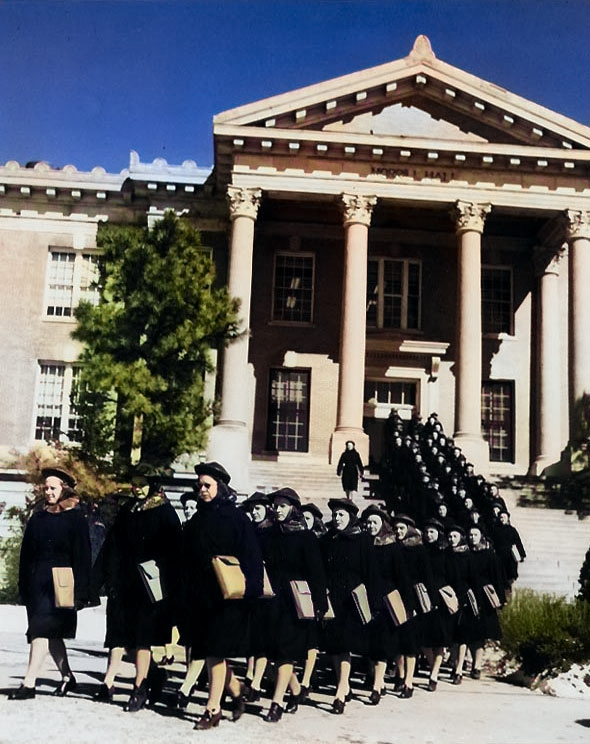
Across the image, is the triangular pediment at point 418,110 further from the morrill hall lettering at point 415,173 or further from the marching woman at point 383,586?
the marching woman at point 383,586

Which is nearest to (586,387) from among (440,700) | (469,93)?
(469,93)

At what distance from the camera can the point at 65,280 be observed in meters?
30.0

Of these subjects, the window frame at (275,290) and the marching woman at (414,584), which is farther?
the window frame at (275,290)

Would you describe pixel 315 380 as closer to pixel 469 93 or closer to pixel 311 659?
pixel 469 93

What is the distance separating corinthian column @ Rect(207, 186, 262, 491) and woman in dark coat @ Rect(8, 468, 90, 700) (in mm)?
14640

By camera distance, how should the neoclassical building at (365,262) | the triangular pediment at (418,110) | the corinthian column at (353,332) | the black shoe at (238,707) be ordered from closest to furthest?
the black shoe at (238,707), the corinthian column at (353,332), the triangular pediment at (418,110), the neoclassical building at (365,262)

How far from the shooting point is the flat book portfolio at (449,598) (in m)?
11.9

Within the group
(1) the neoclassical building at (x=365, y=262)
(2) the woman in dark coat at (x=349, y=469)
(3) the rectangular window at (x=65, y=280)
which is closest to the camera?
(2) the woman in dark coat at (x=349, y=469)

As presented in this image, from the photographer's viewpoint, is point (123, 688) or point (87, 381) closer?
point (123, 688)

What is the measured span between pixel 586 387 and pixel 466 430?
340 centimetres

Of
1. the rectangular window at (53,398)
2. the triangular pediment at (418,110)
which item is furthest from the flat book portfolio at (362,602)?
the rectangular window at (53,398)

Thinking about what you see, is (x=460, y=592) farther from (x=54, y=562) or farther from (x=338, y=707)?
(x=54, y=562)

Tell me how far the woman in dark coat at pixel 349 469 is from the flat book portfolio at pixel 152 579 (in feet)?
45.0

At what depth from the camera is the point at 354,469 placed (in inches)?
896
